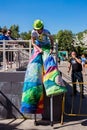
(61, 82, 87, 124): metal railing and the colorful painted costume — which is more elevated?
the colorful painted costume

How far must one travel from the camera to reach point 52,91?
880 cm

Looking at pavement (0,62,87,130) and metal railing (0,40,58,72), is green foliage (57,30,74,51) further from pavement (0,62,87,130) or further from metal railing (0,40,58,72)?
pavement (0,62,87,130)

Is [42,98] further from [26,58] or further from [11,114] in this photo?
[26,58]

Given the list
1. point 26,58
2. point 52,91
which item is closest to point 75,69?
point 26,58

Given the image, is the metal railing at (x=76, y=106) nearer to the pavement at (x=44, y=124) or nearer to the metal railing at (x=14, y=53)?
the pavement at (x=44, y=124)

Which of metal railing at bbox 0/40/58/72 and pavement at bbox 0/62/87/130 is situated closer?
pavement at bbox 0/62/87/130

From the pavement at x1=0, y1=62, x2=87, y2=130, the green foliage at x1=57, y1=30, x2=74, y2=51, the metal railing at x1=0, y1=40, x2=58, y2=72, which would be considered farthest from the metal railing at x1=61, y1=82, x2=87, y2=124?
the green foliage at x1=57, y1=30, x2=74, y2=51

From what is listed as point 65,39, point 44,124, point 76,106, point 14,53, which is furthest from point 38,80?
point 65,39

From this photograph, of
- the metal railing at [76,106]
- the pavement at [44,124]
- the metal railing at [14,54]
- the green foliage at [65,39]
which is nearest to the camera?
the pavement at [44,124]

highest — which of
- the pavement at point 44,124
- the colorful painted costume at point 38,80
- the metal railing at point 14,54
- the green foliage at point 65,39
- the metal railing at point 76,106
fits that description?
the green foliage at point 65,39

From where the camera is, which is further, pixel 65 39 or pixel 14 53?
pixel 65 39

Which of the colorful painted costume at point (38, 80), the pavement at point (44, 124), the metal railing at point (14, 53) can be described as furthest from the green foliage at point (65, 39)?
the colorful painted costume at point (38, 80)

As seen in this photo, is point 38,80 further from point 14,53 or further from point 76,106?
point 14,53

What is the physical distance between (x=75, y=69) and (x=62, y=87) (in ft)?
17.6
